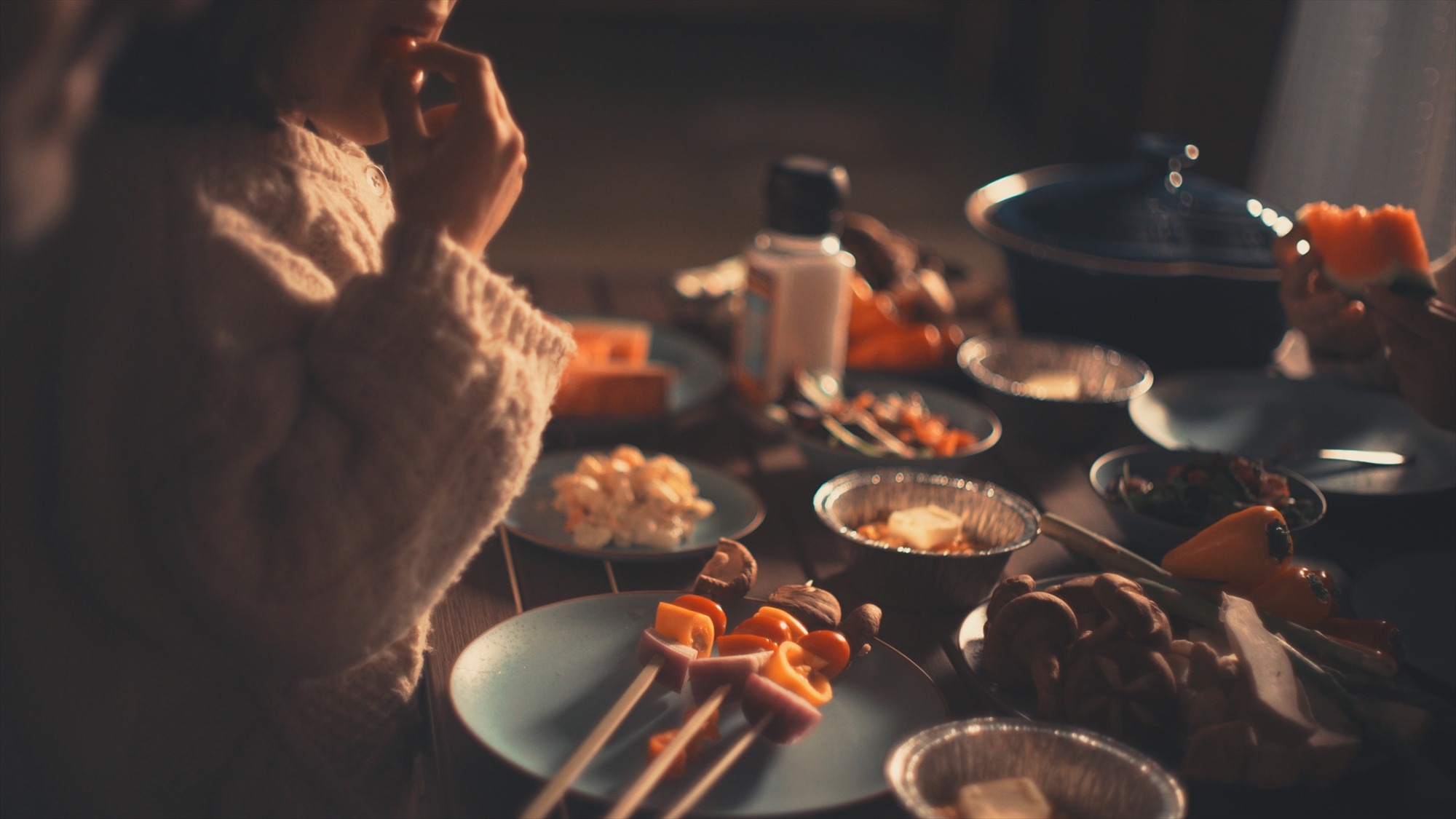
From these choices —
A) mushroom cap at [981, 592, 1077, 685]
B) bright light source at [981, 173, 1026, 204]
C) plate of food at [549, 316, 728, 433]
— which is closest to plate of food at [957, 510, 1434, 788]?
mushroom cap at [981, 592, 1077, 685]

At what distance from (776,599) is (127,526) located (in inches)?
17.3

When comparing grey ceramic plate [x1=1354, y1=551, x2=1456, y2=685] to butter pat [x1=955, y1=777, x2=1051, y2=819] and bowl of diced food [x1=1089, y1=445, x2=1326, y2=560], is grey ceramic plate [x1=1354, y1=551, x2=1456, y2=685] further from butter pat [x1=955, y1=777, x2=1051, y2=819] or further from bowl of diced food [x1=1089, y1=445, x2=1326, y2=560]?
butter pat [x1=955, y1=777, x2=1051, y2=819]

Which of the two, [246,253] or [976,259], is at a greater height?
[246,253]

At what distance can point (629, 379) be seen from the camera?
127 centimetres

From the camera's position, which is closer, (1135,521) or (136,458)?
(136,458)

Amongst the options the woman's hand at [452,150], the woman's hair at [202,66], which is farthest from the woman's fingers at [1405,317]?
the woman's hair at [202,66]

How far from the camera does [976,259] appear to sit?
4.36 meters

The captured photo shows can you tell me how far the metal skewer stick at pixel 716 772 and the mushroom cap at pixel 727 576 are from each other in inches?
6.0

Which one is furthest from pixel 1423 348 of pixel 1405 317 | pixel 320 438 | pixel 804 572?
pixel 320 438

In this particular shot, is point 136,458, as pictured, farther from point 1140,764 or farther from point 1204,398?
point 1204,398

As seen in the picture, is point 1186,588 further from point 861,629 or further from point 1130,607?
point 861,629

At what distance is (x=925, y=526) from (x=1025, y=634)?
21 centimetres

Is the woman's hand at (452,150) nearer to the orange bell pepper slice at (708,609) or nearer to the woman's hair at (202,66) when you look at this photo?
the woman's hair at (202,66)

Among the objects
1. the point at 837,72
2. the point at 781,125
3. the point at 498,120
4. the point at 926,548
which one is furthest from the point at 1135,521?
the point at 837,72
